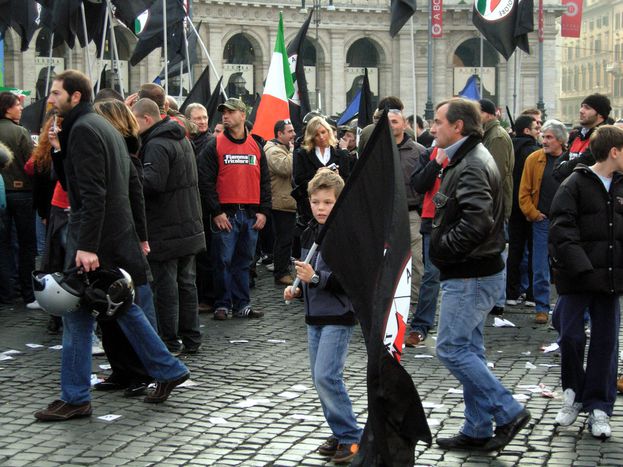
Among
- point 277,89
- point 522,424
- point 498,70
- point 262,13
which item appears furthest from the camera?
point 498,70

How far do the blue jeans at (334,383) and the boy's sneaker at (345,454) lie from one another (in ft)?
0.08

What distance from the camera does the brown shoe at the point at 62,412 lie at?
641 centimetres

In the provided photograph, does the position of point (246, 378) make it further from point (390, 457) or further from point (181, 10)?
point (181, 10)

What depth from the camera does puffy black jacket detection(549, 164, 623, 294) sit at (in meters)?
6.31

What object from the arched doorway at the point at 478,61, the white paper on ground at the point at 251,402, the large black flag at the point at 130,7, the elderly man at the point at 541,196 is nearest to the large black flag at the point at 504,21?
the large black flag at the point at 130,7

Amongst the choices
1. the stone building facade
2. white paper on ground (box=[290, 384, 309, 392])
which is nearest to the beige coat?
white paper on ground (box=[290, 384, 309, 392])

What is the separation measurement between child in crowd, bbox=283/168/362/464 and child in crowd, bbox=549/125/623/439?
1.38 meters

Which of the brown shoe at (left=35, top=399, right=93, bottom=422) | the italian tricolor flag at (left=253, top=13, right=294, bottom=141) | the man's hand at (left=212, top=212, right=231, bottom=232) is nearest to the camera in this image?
the brown shoe at (left=35, top=399, right=93, bottom=422)

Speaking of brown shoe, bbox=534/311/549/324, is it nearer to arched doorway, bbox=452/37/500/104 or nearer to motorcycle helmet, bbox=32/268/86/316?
motorcycle helmet, bbox=32/268/86/316

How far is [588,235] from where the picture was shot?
21.0ft

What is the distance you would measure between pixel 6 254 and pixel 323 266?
5.75 meters

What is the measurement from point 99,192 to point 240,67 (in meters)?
54.0

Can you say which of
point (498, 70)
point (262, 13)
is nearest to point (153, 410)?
point (262, 13)

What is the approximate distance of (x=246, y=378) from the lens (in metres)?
7.67
